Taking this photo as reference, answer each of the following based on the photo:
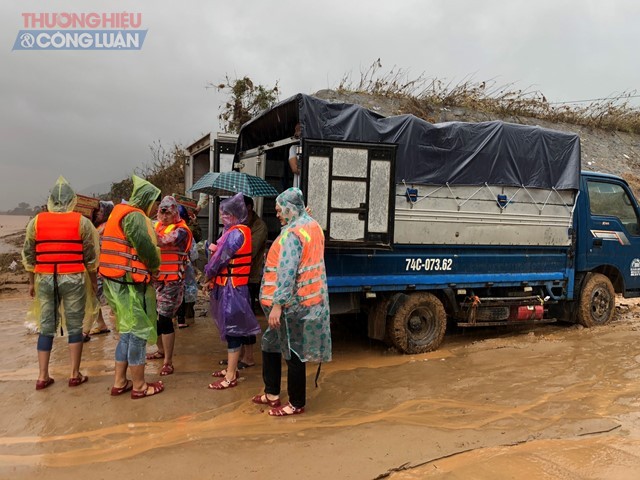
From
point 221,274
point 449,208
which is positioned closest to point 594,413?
point 449,208

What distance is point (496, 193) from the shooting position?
5434 millimetres

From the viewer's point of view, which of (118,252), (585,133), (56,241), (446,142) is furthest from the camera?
(585,133)

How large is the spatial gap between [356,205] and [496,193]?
197 cm

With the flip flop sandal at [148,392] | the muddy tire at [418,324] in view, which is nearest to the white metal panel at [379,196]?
the muddy tire at [418,324]

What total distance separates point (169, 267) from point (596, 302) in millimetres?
5683

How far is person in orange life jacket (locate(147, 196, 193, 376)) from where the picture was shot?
14.2ft

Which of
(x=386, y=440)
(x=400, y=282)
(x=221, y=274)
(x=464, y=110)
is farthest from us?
(x=464, y=110)

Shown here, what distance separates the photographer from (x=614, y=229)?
6449mm

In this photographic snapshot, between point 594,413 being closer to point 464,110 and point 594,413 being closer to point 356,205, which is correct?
point 356,205

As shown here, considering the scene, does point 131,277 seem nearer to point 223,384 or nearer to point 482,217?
point 223,384

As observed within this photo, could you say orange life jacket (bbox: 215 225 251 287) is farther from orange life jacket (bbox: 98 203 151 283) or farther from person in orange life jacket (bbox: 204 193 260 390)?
orange life jacket (bbox: 98 203 151 283)

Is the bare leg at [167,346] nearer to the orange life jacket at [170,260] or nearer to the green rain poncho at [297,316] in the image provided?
the orange life jacket at [170,260]

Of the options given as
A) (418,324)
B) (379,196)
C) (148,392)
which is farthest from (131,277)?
(418,324)

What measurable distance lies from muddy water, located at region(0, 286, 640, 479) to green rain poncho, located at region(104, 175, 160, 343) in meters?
0.60
